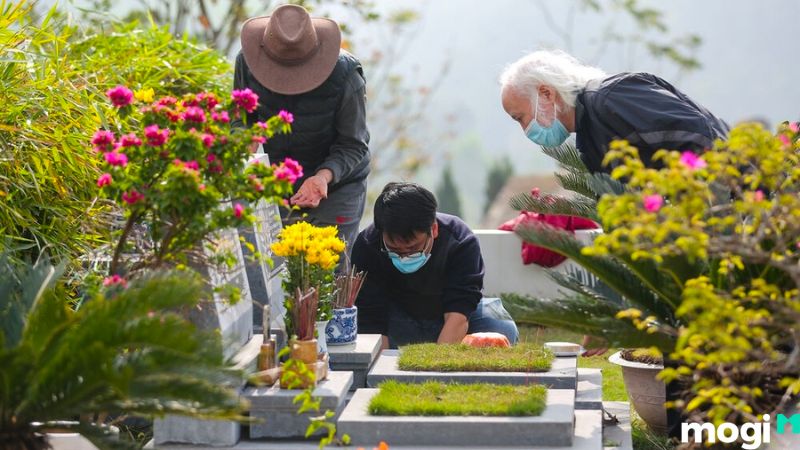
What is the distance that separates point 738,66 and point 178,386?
112 metres

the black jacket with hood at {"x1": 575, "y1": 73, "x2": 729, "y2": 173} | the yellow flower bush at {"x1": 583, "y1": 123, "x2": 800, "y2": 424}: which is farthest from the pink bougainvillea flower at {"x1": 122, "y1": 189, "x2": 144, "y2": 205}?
the black jacket with hood at {"x1": 575, "y1": 73, "x2": 729, "y2": 173}

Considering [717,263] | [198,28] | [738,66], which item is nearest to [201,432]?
[717,263]

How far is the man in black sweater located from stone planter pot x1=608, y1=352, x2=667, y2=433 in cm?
92

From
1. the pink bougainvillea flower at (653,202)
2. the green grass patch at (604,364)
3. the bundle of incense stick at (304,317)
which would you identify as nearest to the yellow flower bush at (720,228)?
the pink bougainvillea flower at (653,202)

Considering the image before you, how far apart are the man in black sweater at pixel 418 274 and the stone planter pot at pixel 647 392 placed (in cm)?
92

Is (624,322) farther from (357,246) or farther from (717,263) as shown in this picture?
(357,246)

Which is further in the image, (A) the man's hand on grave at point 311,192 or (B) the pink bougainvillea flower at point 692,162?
(A) the man's hand on grave at point 311,192

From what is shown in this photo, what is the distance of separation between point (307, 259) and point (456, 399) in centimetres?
92

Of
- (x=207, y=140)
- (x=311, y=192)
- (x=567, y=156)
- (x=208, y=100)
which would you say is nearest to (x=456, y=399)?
(x=207, y=140)

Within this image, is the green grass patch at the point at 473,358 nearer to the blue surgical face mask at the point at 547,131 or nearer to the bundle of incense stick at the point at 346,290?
the bundle of incense stick at the point at 346,290

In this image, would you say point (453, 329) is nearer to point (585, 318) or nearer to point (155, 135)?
point (585, 318)

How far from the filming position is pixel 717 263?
16.1ft

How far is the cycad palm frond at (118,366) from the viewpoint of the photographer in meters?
4.05

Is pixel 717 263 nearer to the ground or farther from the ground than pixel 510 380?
farther from the ground
